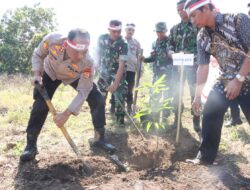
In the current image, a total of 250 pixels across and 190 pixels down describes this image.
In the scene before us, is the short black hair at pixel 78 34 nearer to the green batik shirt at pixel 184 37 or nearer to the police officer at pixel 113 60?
the police officer at pixel 113 60

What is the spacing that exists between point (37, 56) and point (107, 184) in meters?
1.95

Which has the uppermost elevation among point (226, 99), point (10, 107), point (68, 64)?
point (68, 64)

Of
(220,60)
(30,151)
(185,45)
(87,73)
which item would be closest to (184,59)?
(185,45)

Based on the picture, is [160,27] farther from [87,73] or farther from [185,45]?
[87,73]

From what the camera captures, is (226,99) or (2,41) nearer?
(226,99)

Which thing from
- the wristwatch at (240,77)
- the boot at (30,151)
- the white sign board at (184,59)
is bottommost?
the boot at (30,151)

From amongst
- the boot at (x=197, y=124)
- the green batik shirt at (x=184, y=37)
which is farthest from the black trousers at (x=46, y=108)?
the green batik shirt at (x=184, y=37)

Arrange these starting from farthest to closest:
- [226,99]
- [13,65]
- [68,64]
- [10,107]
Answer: [13,65], [10,107], [68,64], [226,99]

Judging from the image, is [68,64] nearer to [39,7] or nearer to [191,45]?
[191,45]

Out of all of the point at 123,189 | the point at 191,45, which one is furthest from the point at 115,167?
the point at 191,45

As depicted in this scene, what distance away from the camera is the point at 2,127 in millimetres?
6520

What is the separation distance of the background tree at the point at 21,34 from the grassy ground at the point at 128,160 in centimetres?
1071

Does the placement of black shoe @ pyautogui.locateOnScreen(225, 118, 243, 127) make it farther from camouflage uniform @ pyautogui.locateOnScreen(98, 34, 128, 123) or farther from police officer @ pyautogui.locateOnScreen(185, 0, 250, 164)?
police officer @ pyautogui.locateOnScreen(185, 0, 250, 164)

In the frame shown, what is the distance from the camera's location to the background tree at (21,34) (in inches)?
688
